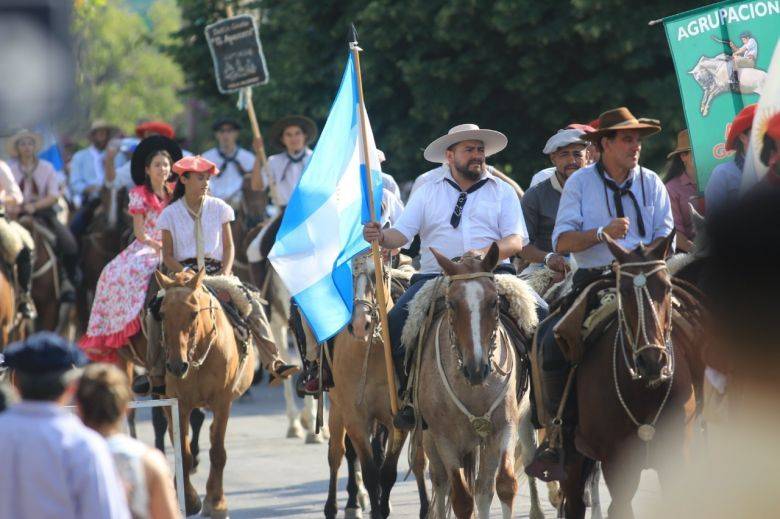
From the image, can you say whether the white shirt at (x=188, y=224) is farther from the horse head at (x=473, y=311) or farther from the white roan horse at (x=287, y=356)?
the horse head at (x=473, y=311)

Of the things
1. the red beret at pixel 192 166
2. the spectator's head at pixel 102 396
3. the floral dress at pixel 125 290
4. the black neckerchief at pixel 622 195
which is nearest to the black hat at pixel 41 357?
the spectator's head at pixel 102 396

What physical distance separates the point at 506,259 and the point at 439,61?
40.2 ft

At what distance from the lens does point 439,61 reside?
74.4 feet

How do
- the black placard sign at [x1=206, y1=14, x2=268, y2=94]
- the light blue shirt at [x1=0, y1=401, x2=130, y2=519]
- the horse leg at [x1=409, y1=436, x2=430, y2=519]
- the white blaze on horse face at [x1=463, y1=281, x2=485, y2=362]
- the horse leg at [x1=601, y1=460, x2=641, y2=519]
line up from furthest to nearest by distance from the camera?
the black placard sign at [x1=206, y1=14, x2=268, y2=94], the horse leg at [x1=409, y1=436, x2=430, y2=519], the white blaze on horse face at [x1=463, y1=281, x2=485, y2=362], the horse leg at [x1=601, y1=460, x2=641, y2=519], the light blue shirt at [x1=0, y1=401, x2=130, y2=519]

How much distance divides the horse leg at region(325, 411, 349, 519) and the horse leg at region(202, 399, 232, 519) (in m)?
0.84

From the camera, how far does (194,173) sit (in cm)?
1323

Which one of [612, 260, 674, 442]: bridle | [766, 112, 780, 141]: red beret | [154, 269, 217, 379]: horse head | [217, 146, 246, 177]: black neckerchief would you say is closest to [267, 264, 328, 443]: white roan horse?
[217, 146, 246, 177]: black neckerchief

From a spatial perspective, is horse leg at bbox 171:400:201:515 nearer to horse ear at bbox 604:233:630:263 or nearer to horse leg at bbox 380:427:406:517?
horse leg at bbox 380:427:406:517

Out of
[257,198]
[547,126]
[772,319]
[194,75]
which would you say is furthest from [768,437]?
[194,75]

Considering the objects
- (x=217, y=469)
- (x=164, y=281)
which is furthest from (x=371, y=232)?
(x=217, y=469)

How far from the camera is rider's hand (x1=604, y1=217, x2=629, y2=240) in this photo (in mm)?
9234

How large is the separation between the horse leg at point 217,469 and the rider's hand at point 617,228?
432 cm

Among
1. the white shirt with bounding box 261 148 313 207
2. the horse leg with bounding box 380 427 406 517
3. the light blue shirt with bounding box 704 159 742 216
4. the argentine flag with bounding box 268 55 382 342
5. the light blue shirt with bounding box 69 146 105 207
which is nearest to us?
the light blue shirt with bounding box 704 159 742 216

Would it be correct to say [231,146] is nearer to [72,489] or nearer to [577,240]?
[577,240]
